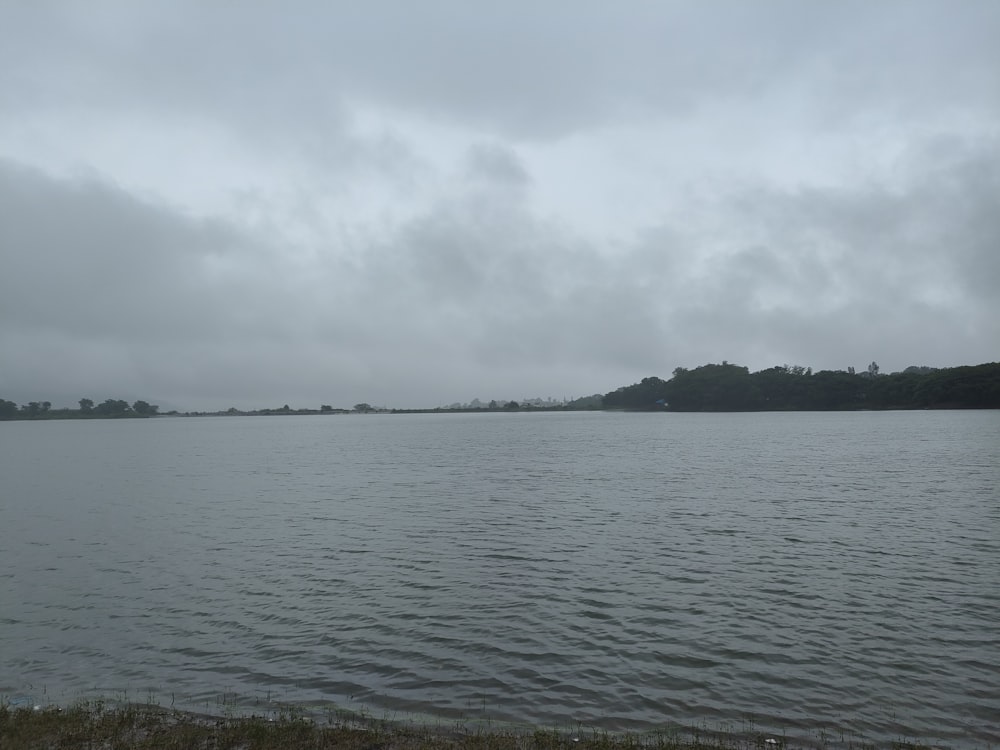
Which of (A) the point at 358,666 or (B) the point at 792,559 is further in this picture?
(B) the point at 792,559

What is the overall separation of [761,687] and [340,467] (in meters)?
62.1

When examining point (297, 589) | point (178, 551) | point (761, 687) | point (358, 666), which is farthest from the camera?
point (178, 551)

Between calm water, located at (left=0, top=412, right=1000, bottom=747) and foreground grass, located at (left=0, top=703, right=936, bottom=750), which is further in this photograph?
calm water, located at (left=0, top=412, right=1000, bottom=747)

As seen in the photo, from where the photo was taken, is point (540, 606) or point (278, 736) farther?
point (540, 606)

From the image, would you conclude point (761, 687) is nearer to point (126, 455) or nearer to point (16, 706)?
point (16, 706)

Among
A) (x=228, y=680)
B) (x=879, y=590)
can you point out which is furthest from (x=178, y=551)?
(x=879, y=590)

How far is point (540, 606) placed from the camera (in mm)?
20797

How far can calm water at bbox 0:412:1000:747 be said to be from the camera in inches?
567

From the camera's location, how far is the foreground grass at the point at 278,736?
11406 millimetres

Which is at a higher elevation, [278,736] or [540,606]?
[278,736]

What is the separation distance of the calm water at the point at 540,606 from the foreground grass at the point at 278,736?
106cm

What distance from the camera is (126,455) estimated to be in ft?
331

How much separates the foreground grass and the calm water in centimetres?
106

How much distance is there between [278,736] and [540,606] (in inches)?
414
